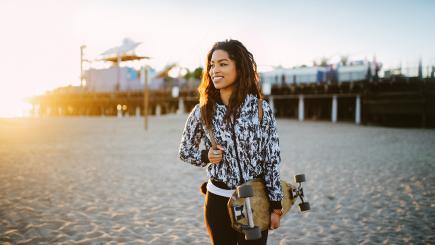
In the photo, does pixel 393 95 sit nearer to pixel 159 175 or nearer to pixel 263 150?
pixel 159 175

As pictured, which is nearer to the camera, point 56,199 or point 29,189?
point 56,199

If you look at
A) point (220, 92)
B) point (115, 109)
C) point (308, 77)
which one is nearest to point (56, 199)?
point (220, 92)

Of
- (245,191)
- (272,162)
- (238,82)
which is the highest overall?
(238,82)

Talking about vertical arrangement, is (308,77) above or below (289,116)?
above

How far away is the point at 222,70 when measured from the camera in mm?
2035

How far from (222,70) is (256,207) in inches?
32.6

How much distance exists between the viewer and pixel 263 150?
207 centimetres

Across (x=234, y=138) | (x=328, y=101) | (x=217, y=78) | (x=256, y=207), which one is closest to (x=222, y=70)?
(x=217, y=78)

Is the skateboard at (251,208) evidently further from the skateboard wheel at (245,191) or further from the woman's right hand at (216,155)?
the woman's right hand at (216,155)

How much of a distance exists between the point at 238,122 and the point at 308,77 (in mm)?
35673

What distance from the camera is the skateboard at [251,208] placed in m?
1.81

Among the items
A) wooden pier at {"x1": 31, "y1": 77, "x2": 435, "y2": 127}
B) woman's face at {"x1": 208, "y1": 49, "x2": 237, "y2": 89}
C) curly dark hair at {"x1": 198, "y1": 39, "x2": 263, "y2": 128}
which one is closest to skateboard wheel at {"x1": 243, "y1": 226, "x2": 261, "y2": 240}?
curly dark hair at {"x1": 198, "y1": 39, "x2": 263, "y2": 128}

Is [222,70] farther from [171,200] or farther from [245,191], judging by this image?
[171,200]

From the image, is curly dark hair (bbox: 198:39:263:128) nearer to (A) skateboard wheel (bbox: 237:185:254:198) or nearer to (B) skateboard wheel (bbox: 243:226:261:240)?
(A) skateboard wheel (bbox: 237:185:254:198)
